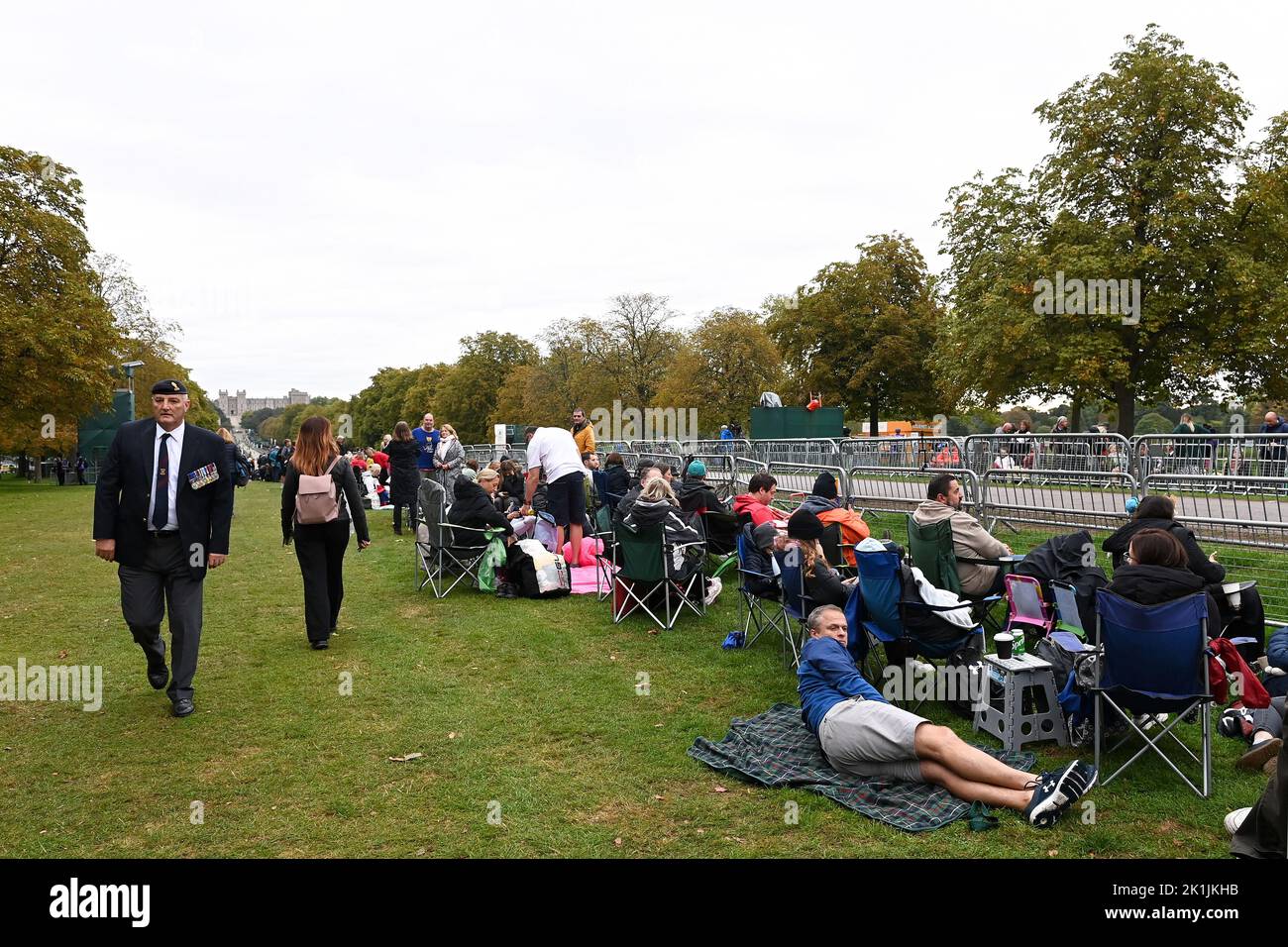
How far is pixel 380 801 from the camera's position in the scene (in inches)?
168

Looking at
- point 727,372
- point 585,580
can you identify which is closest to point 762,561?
point 585,580

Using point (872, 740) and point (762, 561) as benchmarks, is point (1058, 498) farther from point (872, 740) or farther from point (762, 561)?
point (872, 740)

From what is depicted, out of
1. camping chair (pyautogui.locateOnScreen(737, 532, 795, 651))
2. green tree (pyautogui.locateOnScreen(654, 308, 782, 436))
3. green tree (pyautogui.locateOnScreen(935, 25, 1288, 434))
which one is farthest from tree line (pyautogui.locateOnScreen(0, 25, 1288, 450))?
camping chair (pyautogui.locateOnScreen(737, 532, 795, 651))

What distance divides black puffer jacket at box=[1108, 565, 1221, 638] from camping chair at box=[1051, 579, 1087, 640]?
82 cm

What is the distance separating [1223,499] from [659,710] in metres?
5.65

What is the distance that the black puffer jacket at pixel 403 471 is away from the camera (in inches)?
589

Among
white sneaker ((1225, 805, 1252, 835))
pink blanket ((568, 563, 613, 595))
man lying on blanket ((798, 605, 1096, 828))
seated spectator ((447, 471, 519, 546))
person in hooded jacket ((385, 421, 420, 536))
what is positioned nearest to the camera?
white sneaker ((1225, 805, 1252, 835))

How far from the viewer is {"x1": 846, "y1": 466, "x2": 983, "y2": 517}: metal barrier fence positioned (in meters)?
12.1

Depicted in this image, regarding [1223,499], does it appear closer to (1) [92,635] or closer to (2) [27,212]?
(1) [92,635]

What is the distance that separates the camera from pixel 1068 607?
5707 mm

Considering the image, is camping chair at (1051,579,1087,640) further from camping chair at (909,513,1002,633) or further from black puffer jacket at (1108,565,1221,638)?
black puffer jacket at (1108,565,1221,638)

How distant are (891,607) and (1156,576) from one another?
1467mm

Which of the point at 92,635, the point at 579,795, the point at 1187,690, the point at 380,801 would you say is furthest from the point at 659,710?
the point at 92,635

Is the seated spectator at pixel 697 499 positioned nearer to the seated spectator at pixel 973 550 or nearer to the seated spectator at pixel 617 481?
the seated spectator at pixel 617 481
